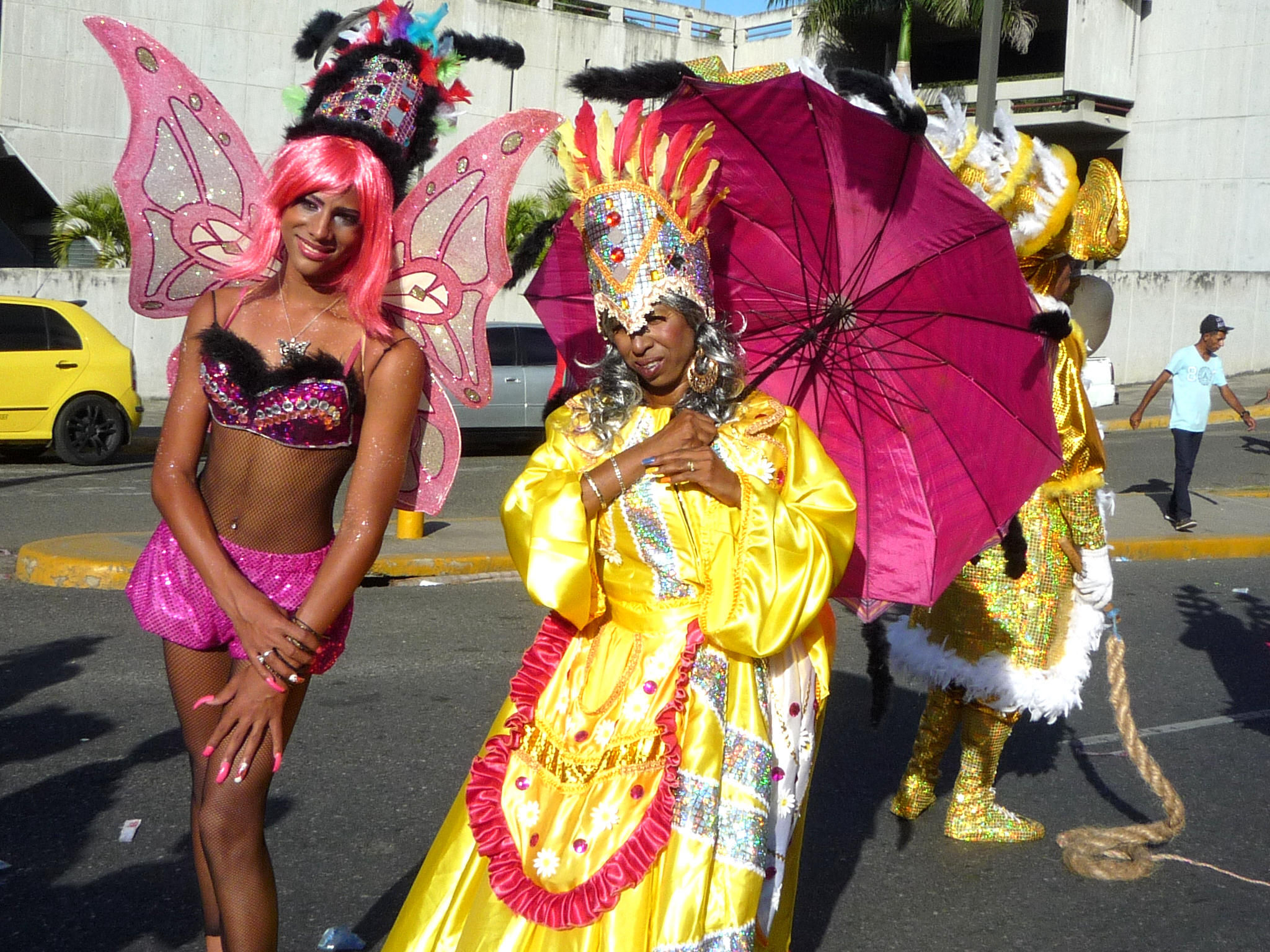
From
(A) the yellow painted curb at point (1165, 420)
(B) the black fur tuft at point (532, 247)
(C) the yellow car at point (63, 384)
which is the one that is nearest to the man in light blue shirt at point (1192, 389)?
(A) the yellow painted curb at point (1165, 420)

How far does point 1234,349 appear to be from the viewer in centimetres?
2469

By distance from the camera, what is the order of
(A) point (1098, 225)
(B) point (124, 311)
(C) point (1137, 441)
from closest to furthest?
(A) point (1098, 225)
(C) point (1137, 441)
(B) point (124, 311)

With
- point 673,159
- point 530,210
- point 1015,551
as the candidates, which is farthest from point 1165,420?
point 673,159

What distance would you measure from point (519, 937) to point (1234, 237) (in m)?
28.3

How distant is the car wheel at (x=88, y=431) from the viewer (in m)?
13.3

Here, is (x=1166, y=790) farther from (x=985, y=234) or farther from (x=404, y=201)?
(x=404, y=201)

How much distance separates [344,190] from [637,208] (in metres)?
0.62

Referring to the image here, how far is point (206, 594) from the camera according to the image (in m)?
2.78

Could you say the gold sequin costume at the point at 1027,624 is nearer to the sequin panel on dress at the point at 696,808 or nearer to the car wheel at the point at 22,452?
the sequin panel on dress at the point at 696,808

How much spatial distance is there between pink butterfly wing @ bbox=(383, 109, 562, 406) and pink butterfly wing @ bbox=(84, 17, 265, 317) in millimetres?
418

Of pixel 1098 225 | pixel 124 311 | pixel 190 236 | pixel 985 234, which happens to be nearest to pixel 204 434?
pixel 190 236

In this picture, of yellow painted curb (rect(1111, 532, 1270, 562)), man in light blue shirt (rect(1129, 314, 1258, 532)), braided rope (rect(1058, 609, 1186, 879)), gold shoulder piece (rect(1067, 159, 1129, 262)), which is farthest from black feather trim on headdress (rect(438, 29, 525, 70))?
man in light blue shirt (rect(1129, 314, 1258, 532))

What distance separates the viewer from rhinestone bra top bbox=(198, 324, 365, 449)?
107 inches

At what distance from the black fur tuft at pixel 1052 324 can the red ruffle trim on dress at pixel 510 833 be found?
4.11 feet
